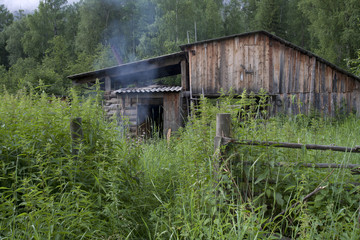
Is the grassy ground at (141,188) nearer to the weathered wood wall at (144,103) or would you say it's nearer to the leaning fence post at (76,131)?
the leaning fence post at (76,131)

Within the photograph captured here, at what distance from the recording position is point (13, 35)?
42969mm

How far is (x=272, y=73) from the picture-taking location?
37.3ft

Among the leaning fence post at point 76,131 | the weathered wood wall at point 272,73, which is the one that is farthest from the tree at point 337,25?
the leaning fence post at point 76,131

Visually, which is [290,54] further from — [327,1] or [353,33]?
[327,1]

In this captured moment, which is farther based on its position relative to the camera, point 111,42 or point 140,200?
point 111,42

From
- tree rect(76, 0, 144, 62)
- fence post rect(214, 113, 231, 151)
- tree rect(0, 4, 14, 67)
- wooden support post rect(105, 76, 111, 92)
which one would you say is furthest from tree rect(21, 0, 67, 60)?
fence post rect(214, 113, 231, 151)

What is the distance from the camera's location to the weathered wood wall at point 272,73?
446 inches

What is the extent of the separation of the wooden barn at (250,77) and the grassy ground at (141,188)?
25.8 feet

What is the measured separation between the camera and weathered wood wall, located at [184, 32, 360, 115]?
11.3m

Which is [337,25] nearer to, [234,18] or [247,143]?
[234,18]

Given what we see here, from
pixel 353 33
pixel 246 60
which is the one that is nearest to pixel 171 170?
pixel 246 60

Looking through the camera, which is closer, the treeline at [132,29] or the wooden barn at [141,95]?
the wooden barn at [141,95]

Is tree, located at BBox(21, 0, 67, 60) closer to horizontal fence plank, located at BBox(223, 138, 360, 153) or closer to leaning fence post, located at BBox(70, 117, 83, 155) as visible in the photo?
leaning fence post, located at BBox(70, 117, 83, 155)

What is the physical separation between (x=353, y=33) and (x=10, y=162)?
22382 mm
